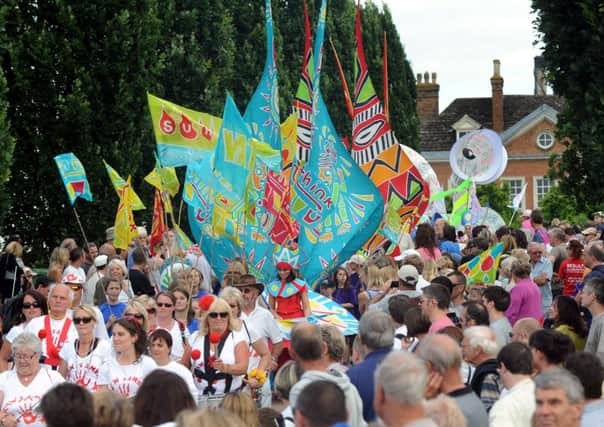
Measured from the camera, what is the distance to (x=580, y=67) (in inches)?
703

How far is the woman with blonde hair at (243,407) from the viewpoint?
6770 millimetres

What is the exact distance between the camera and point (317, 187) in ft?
51.2

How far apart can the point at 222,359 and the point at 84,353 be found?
1.06 meters

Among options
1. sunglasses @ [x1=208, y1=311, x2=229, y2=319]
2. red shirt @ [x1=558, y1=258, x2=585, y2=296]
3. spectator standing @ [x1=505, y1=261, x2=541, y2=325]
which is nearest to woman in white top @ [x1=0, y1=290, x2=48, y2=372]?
sunglasses @ [x1=208, y1=311, x2=229, y2=319]

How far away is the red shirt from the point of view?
14.2 m

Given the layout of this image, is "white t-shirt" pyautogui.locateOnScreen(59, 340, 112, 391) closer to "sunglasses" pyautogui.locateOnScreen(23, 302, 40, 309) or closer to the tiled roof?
"sunglasses" pyautogui.locateOnScreen(23, 302, 40, 309)

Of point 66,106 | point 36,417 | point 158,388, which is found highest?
point 66,106

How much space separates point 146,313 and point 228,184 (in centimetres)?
450

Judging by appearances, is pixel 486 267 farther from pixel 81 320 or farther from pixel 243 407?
pixel 243 407

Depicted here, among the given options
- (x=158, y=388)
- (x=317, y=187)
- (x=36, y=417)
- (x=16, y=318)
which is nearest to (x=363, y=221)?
(x=317, y=187)

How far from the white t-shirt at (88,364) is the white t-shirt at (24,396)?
0.61 m

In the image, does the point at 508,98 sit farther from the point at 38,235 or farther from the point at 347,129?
the point at 38,235

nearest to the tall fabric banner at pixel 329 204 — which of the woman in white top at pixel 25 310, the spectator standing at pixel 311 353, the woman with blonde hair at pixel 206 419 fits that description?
the woman in white top at pixel 25 310

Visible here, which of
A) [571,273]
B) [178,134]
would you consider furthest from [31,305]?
[571,273]
